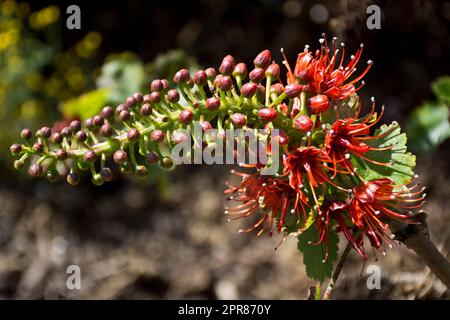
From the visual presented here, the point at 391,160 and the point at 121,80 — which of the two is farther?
the point at 121,80

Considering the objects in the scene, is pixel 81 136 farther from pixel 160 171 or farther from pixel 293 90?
pixel 160 171

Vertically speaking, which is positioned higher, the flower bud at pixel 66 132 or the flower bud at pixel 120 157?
the flower bud at pixel 66 132

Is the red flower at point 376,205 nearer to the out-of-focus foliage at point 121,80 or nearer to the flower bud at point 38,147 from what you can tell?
the flower bud at point 38,147

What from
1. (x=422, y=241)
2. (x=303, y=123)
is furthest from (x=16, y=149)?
(x=422, y=241)

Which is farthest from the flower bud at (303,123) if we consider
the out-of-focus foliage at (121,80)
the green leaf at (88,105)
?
the green leaf at (88,105)

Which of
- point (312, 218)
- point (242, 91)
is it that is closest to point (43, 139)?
point (242, 91)

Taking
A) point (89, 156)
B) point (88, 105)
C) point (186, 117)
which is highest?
point (88, 105)
